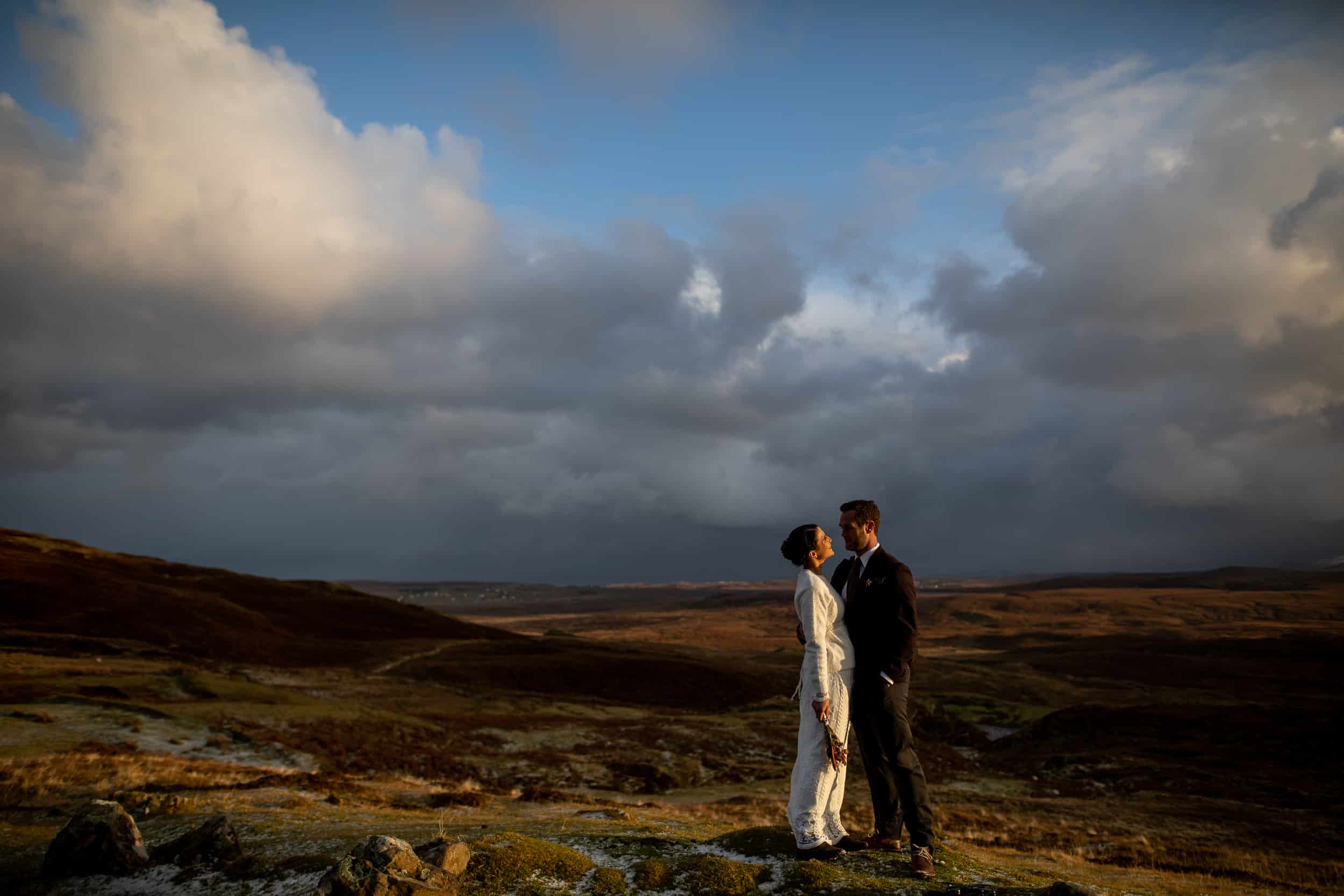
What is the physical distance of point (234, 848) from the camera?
855cm

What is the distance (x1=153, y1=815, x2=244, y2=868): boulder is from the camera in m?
8.38

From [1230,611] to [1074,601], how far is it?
32093 millimetres

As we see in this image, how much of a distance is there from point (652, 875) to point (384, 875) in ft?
8.11

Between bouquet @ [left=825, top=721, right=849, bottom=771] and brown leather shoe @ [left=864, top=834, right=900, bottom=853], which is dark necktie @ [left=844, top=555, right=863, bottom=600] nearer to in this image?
bouquet @ [left=825, top=721, right=849, bottom=771]

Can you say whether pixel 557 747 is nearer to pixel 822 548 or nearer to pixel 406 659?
pixel 822 548

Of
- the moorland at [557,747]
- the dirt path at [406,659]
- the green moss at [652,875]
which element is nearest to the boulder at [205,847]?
the moorland at [557,747]

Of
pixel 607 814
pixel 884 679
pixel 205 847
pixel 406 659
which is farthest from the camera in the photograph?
pixel 406 659

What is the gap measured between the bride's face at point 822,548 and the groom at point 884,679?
32cm

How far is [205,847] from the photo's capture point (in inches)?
337

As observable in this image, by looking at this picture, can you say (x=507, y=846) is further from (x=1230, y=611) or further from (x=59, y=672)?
(x=1230, y=611)

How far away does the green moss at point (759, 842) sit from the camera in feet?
25.2

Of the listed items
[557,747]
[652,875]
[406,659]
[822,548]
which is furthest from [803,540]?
[406,659]

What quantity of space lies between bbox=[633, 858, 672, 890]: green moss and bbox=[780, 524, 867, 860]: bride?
133 cm

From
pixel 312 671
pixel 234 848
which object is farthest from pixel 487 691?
pixel 234 848
